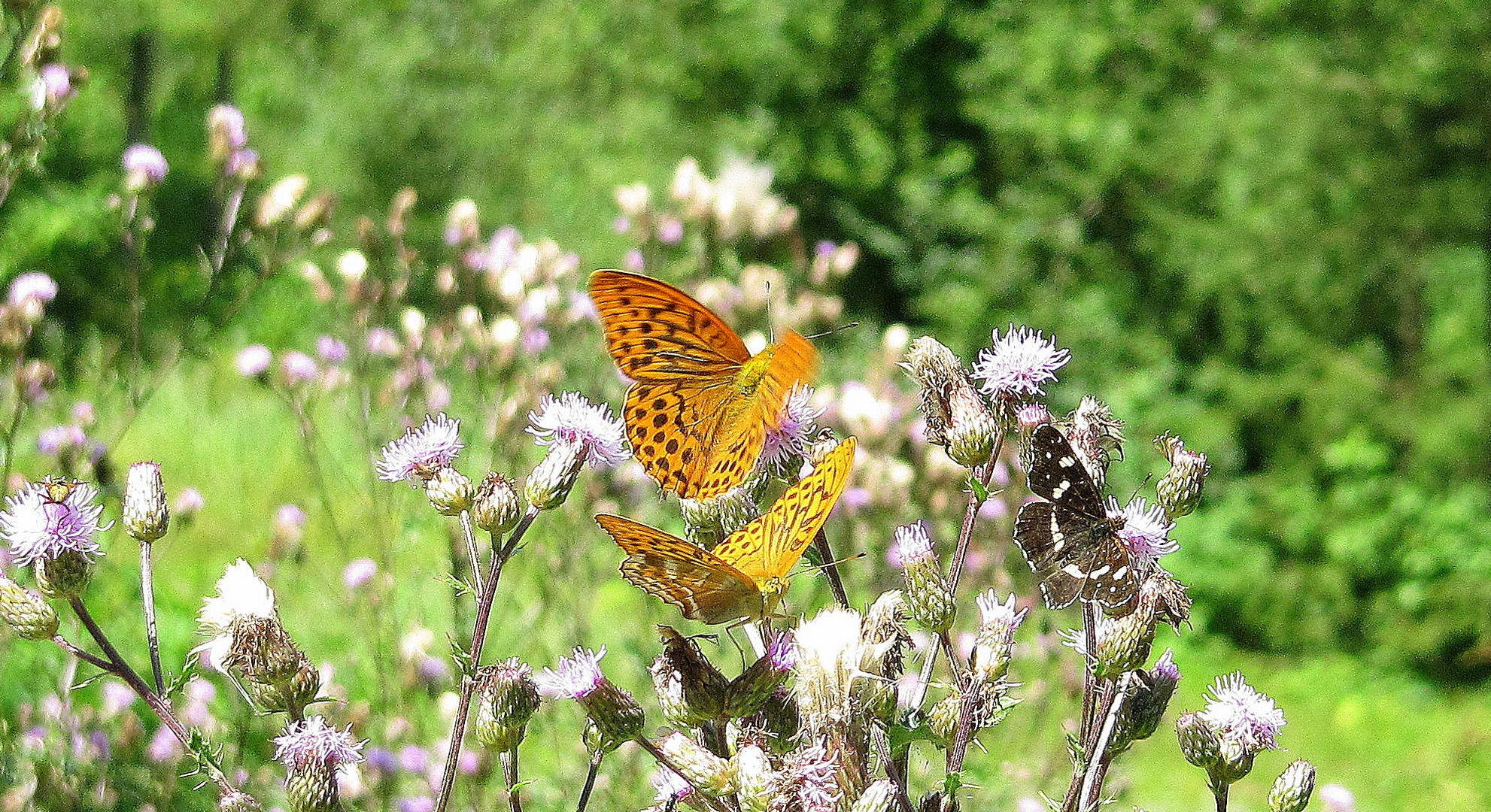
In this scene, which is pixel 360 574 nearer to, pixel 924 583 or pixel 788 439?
pixel 788 439

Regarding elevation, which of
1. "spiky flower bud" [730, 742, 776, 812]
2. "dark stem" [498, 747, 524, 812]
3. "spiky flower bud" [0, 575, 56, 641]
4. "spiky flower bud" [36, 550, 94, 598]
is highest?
"spiky flower bud" [730, 742, 776, 812]

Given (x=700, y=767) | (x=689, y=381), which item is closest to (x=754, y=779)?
(x=700, y=767)

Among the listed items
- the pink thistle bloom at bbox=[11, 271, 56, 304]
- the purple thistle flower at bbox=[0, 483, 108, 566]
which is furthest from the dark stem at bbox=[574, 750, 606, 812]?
the pink thistle bloom at bbox=[11, 271, 56, 304]

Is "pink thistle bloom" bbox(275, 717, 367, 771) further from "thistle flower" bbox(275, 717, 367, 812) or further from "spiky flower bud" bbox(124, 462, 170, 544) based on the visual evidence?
"spiky flower bud" bbox(124, 462, 170, 544)

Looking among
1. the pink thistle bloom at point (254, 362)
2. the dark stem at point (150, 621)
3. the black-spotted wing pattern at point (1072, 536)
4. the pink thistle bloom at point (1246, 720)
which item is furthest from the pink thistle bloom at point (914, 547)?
the pink thistle bloom at point (254, 362)

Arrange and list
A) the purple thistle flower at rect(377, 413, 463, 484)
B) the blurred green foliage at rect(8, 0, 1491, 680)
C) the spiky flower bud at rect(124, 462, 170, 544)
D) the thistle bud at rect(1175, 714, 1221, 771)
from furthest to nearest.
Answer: the blurred green foliage at rect(8, 0, 1491, 680), the purple thistle flower at rect(377, 413, 463, 484), the spiky flower bud at rect(124, 462, 170, 544), the thistle bud at rect(1175, 714, 1221, 771)

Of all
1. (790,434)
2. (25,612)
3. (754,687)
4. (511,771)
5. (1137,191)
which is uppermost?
(1137,191)
